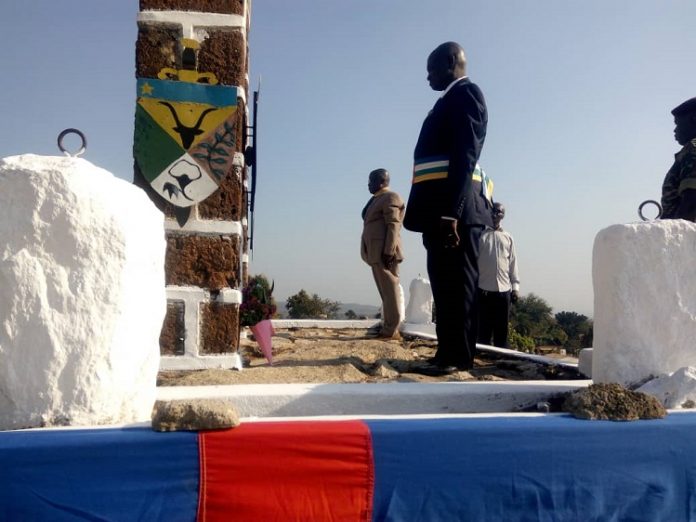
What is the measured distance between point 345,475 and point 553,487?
1.91 ft

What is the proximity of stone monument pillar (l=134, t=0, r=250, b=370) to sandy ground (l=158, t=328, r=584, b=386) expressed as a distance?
30 centimetres

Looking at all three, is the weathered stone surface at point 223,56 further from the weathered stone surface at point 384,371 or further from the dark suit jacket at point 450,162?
the weathered stone surface at point 384,371

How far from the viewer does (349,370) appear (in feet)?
10.1

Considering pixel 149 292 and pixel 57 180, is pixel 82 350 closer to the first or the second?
pixel 149 292

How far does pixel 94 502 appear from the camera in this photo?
54.7 inches

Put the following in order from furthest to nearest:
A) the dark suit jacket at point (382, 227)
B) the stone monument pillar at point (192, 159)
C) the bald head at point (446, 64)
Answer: the dark suit jacket at point (382, 227)
the bald head at point (446, 64)
the stone monument pillar at point (192, 159)

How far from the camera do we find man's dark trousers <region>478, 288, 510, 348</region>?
6379 millimetres

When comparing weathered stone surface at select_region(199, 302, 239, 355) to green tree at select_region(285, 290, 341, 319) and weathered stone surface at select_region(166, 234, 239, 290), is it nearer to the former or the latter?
weathered stone surface at select_region(166, 234, 239, 290)

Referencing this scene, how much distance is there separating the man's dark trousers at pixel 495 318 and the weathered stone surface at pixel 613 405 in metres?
4.64

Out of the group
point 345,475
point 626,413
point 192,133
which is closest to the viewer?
point 345,475

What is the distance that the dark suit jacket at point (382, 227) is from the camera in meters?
5.59

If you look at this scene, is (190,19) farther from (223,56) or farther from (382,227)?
(382,227)

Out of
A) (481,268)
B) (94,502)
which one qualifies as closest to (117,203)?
(94,502)

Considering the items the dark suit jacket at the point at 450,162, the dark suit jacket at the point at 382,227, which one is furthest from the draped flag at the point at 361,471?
the dark suit jacket at the point at 382,227
